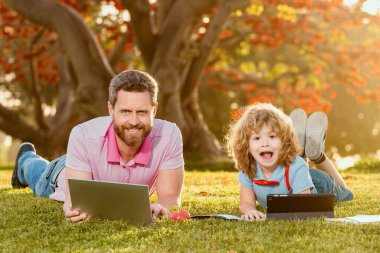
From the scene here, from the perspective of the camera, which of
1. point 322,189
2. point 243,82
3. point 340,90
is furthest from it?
point 340,90

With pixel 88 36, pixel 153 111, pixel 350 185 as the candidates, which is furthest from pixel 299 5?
Answer: pixel 153 111

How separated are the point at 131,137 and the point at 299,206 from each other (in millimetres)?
1372

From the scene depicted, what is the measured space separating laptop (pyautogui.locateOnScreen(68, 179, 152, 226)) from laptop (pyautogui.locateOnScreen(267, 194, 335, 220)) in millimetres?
912

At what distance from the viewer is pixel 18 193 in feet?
24.0

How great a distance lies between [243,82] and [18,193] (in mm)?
13898

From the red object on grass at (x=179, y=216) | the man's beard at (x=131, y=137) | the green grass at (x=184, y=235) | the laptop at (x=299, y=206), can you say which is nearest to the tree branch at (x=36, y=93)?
the green grass at (x=184, y=235)

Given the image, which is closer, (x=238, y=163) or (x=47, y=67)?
(x=238, y=163)

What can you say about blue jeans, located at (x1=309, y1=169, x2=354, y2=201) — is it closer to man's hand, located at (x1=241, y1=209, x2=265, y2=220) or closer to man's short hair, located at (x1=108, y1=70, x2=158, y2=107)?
man's hand, located at (x1=241, y1=209, x2=265, y2=220)

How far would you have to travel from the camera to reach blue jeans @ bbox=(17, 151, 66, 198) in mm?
→ 6652

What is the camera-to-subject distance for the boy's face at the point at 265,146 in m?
5.39

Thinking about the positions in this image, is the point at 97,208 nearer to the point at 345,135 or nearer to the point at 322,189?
the point at 322,189

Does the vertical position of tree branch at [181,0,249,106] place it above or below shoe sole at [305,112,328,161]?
above

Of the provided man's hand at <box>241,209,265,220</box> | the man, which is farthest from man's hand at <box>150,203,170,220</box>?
man's hand at <box>241,209,265,220</box>

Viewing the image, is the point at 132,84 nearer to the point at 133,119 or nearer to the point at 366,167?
the point at 133,119
